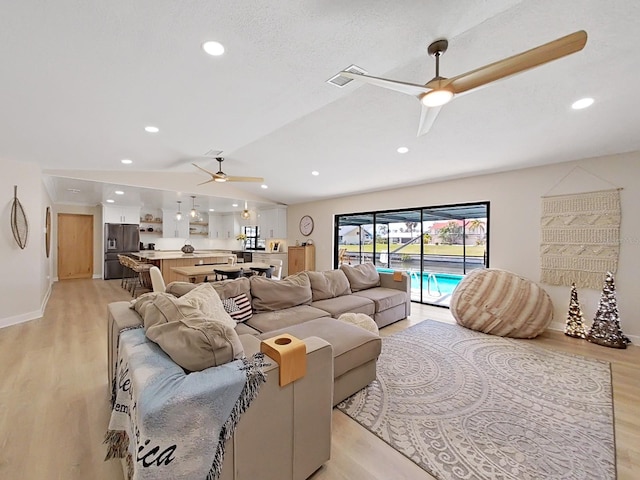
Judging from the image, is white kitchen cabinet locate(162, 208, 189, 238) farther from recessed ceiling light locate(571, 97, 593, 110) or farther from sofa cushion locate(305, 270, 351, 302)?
recessed ceiling light locate(571, 97, 593, 110)

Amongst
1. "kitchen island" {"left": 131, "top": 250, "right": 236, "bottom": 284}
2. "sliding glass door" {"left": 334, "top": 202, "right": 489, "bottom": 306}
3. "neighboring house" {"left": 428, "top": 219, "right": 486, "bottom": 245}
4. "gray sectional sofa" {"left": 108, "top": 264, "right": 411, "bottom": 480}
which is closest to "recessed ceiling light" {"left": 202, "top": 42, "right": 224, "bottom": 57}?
"gray sectional sofa" {"left": 108, "top": 264, "right": 411, "bottom": 480}

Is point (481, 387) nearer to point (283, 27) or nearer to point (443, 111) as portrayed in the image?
point (443, 111)

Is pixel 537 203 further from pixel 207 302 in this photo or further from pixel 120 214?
pixel 120 214

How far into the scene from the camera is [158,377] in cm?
111

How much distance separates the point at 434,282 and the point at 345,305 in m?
3.94

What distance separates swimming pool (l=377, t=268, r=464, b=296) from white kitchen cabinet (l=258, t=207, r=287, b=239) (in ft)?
14.2

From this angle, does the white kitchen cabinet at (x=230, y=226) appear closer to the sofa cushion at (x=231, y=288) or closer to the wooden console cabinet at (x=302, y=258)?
the wooden console cabinet at (x=302, y=258)

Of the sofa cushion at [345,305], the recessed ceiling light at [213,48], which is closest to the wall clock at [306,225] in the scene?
the sofa cushion at [345,305]

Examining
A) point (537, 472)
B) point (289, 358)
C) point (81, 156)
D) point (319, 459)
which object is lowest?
point (537, 472)

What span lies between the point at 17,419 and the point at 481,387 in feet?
12.0

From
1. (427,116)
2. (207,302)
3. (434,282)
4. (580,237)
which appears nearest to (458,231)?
(434,282)

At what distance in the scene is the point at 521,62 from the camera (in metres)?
1.54

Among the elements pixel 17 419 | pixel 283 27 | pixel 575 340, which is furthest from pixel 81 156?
pixel 575 340

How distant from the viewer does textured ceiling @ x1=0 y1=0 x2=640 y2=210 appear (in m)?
1.58
